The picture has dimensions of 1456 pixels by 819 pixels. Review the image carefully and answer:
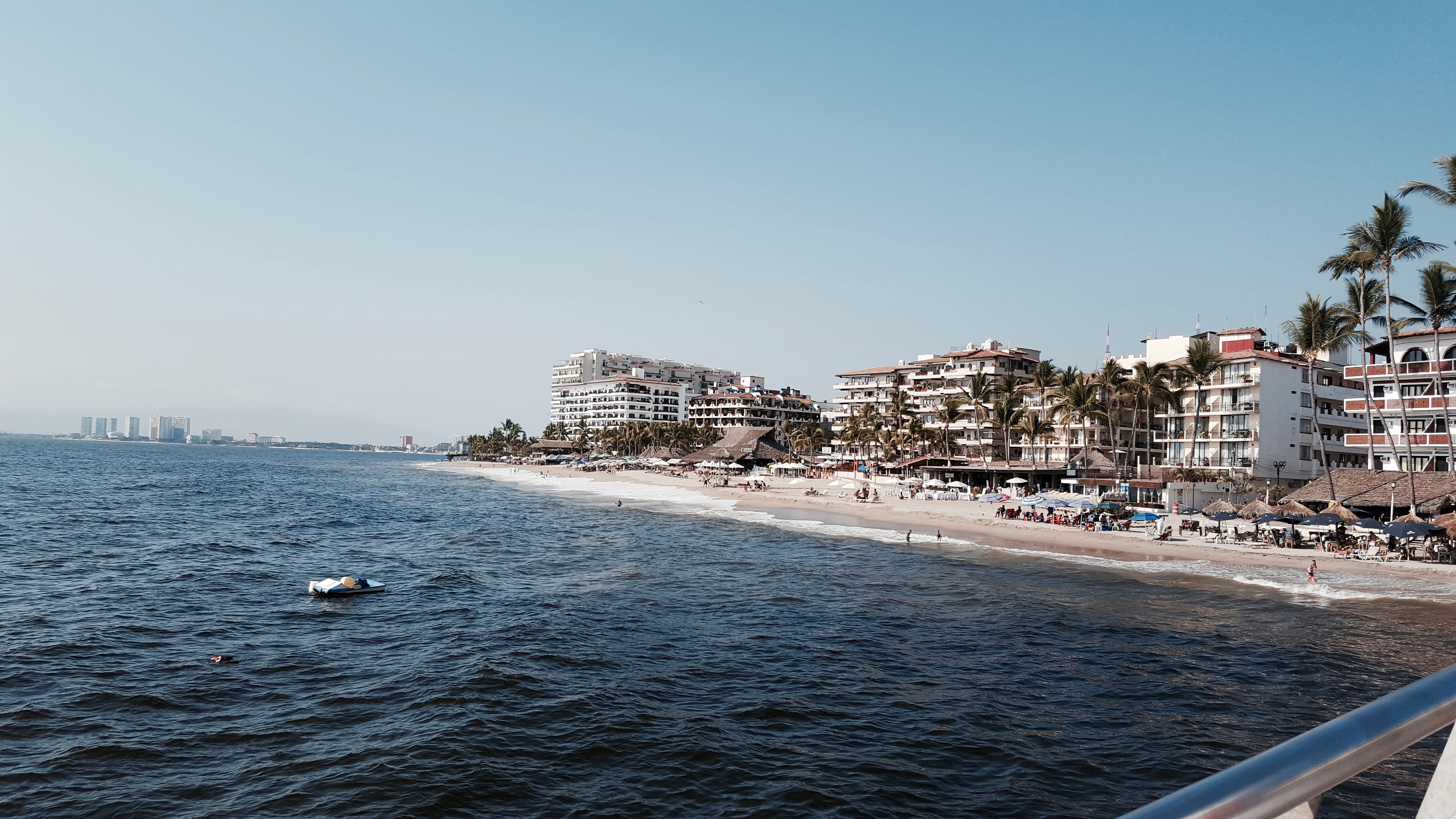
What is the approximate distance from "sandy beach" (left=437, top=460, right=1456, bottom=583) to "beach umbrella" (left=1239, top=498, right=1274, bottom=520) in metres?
2.19

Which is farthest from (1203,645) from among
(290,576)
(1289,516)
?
(290,576)

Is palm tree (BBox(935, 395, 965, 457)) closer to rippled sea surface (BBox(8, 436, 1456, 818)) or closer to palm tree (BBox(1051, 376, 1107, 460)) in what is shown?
palm tree (BBox(1051, 376, 1107, 460))

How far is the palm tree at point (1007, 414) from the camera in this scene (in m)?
82.8

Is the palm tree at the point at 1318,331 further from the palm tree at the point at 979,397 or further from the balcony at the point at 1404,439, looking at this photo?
the palm tree at the point at 979,397

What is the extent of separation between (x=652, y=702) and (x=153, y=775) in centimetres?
938

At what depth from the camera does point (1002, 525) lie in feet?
175

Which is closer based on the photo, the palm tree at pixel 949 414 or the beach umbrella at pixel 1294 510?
the beach umbrella at pixel 1294 510

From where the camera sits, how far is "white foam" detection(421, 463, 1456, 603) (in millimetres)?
31891

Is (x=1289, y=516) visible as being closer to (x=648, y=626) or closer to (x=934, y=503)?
(x=934, y=503)

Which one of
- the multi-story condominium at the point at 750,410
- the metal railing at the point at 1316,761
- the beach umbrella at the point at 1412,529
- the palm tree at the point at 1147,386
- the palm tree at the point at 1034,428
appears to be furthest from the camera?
the multi-story condominium at the point at 750,410

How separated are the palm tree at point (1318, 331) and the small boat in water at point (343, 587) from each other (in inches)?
2307

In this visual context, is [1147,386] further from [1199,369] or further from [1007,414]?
[1007,414]

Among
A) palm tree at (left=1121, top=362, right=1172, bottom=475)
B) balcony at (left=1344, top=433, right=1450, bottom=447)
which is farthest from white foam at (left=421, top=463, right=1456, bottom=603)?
palm tree at (left=1121, top=362, right=1172, bottom=475)

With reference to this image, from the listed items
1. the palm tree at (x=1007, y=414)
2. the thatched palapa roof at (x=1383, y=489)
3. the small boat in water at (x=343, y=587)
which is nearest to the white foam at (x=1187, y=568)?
the thatched palapa roof at (x=1383, y=489)
